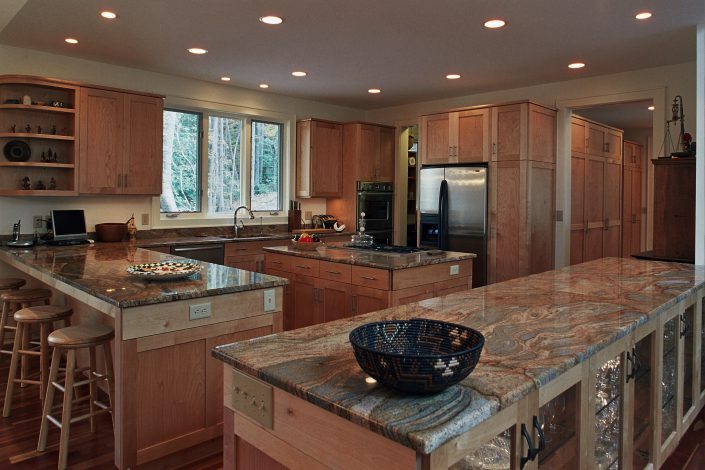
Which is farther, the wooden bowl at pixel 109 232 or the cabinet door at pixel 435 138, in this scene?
the cabinet door at pixel 435 138

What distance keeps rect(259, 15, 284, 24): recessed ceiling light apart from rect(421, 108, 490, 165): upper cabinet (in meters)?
2.63

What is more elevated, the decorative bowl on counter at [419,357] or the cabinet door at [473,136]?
the cabinet door at [473,136]

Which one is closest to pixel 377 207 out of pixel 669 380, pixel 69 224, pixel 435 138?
pixel 435 138

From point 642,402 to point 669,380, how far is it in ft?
1.45


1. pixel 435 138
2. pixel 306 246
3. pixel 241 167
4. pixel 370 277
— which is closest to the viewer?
pixel 370 277

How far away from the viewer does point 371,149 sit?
6.81 meters

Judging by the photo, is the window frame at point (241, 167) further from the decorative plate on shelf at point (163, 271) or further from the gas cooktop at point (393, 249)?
the decorative plate on shelf at point (163, 271)

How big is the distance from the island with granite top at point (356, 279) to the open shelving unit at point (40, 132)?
6.59 feet

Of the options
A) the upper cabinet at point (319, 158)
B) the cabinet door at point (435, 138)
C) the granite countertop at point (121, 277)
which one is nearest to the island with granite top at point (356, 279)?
the granite countertop at point (121, 277)

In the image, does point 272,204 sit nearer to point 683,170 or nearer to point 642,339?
point 683,170

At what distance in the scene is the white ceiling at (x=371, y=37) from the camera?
3.42 metres

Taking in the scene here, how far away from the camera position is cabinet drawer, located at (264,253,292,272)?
13.9 feet

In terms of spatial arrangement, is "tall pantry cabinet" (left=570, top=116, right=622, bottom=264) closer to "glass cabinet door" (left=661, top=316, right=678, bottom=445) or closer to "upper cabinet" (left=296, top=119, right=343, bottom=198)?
"upper cabinet" (left=296, top=119, right=343, bottom=198)

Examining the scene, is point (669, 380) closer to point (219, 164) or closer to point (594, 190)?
point (594, 190)
